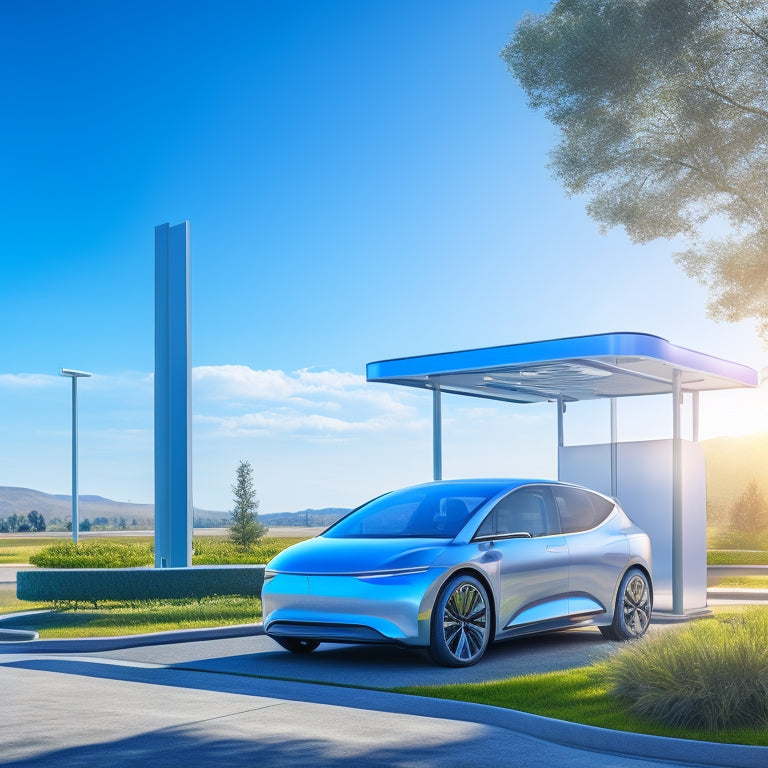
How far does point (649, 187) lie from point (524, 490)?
12.3m

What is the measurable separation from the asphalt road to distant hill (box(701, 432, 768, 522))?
96.7m

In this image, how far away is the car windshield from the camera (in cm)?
1047

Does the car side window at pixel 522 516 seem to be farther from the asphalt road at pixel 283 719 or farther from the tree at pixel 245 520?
the tree at pixel 245 520

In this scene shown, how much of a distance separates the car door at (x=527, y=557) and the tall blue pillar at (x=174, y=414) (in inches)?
356

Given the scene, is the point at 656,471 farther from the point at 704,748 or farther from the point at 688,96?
the point at 704,748

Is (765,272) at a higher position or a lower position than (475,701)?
higher

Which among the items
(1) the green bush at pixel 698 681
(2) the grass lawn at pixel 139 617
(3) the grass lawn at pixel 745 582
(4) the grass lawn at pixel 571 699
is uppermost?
(1) the green bush at pixel 698 681

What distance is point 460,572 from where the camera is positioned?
9836 millimetres

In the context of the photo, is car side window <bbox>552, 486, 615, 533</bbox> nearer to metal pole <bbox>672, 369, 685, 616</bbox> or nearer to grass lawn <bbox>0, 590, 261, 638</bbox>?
metal pole <bbox>672, 369, 685, 616</bbox>

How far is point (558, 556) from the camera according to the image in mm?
10953

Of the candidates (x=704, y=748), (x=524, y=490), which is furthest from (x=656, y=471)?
(x=704, y=748)

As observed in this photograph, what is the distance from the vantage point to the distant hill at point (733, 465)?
11181 centimetres

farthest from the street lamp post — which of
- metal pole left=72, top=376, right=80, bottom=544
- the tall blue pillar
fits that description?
the tall blue pillar

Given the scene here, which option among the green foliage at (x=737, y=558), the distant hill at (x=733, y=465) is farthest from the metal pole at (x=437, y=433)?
the distant hill at (x=733, y=465)
